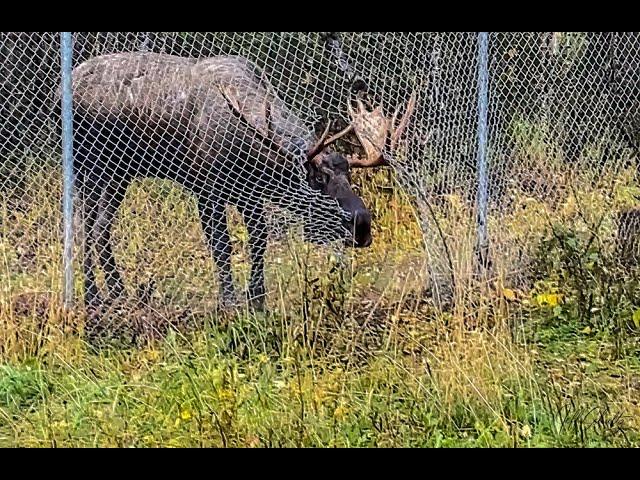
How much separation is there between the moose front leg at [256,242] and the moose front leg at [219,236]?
0.14 meters

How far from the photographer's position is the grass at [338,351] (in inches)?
159

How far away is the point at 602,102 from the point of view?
23.2 ft

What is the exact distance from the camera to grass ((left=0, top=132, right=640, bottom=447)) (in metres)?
4.03

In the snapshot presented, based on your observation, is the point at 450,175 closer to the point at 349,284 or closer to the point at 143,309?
the point at 349,284

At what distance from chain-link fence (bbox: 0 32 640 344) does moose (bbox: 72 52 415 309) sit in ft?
0.05

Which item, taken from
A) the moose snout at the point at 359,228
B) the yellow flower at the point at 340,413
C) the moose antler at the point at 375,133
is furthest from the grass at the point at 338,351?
the moose antler at the point at 375,133

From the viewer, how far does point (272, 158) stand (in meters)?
6.45

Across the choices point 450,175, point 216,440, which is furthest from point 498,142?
point 216,440

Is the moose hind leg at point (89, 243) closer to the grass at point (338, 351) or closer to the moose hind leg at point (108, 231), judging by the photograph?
the moose hind leg at point (108, 231)

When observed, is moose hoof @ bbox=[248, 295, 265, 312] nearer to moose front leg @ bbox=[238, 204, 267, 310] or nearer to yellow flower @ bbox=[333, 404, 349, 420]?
moose front leg @ bbox=[238, 204, 267, 310]

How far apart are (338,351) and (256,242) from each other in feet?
6.00

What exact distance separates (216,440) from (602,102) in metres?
4.37

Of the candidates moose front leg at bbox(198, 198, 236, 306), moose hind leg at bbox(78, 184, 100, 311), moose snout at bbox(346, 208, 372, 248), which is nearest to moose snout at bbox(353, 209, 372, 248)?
moose snout at bbox(346, 208, 372, 248)

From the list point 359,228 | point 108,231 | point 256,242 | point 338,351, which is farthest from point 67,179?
point 338,351
